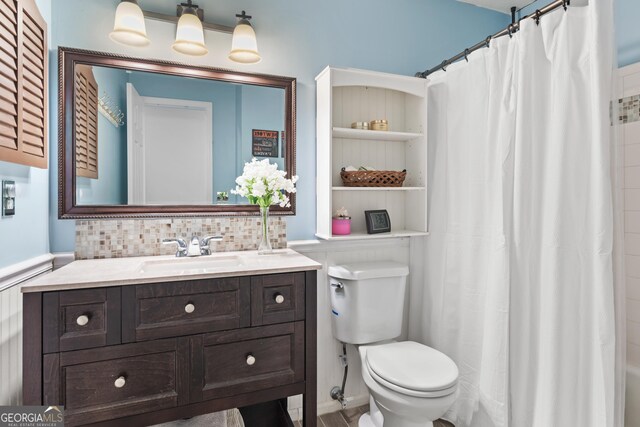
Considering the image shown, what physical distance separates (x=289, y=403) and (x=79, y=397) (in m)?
1.10

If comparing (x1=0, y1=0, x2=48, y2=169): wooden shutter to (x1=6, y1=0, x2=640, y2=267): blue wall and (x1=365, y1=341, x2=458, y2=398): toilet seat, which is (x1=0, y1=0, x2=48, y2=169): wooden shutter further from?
(x1=365, y1=341, x2=458, y2=398): toilet seat

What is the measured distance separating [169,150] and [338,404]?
1.74 m

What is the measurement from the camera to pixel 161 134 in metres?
1.76

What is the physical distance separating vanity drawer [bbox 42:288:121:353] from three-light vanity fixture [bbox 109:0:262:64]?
116 cm

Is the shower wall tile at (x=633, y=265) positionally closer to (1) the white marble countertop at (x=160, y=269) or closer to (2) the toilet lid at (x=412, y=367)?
(2) the toilet lid at (x=412, y=367)

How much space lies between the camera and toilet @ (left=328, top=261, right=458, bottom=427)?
1504 mm

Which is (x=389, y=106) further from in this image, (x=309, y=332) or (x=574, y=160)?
(x=309, y=332)

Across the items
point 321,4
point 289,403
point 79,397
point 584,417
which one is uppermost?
point 321,4

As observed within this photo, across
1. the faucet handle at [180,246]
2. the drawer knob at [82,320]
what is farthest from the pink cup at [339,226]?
the drawer knob at [82,320]

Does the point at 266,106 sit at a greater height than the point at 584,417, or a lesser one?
greater

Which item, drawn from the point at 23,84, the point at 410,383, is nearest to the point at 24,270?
the point at 23,84

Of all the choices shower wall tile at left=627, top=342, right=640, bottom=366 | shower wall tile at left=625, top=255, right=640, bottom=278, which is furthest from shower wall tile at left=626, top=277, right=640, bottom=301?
shower wall tile at left=627, top=342, right=640, bottom=366

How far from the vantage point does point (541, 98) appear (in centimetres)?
153

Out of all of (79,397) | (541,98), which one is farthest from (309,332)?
(541,98)
